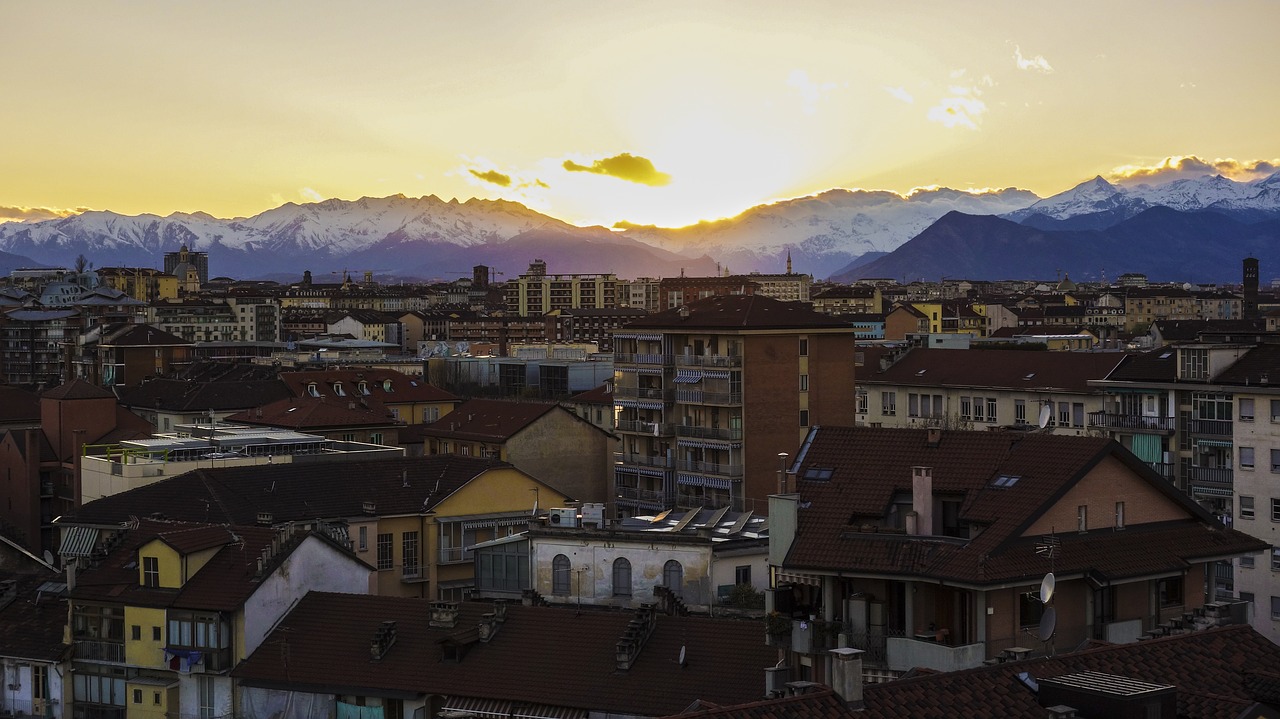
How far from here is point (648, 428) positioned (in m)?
67.9

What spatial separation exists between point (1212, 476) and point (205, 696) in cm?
3343

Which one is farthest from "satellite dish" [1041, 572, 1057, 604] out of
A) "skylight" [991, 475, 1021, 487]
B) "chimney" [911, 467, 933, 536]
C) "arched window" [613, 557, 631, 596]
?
"arched window" [613, 557, 631, 596]

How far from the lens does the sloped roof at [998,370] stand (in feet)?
242

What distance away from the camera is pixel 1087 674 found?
783 inches

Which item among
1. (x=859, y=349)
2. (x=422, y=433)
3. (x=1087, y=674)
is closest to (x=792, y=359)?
(x=422, y=433)

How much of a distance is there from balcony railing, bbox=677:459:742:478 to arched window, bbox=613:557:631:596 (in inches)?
1072

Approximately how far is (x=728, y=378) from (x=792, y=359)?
118 inches

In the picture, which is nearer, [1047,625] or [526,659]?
[1047,625]

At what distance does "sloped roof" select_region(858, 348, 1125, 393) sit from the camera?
73.6 meters

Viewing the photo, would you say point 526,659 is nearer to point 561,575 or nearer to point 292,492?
point 561,575

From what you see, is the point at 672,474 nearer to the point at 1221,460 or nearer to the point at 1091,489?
the point at 1221,460

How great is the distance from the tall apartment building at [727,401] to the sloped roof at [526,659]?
30258 mm

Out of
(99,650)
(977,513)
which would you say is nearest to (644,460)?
(99,650)

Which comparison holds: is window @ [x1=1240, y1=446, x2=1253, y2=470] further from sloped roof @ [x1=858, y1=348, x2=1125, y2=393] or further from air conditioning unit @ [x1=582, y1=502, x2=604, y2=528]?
air conditioning unit @ [x1=582, y1=502, x2=604, y2=528]
